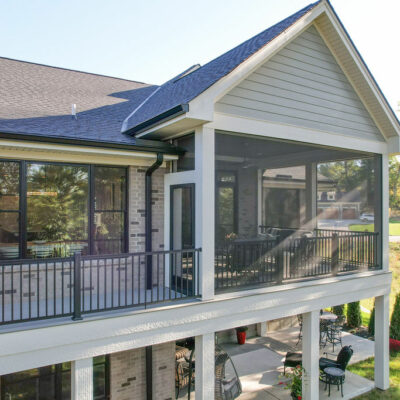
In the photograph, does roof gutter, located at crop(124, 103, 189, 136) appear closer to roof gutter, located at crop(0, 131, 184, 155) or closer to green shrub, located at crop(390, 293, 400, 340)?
roof gutter, located at crop(0, 131, 184, 155)

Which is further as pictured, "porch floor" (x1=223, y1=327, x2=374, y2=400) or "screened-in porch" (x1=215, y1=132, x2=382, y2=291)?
"porch floor" (x1=223, y1=327, x2=374, y2=400)

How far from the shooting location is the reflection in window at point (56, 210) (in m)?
6.41

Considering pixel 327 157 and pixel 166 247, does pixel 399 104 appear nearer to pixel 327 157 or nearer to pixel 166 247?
pixel 327 157

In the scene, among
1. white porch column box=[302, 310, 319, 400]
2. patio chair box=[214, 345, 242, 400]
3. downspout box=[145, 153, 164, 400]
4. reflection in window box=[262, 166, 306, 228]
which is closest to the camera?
downspout box=[145, 153, 164, 400]

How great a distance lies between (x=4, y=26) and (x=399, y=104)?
3686 cm

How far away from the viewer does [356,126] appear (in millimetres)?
8430

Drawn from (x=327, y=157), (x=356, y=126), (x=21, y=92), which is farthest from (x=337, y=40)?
(x=21, y=92)

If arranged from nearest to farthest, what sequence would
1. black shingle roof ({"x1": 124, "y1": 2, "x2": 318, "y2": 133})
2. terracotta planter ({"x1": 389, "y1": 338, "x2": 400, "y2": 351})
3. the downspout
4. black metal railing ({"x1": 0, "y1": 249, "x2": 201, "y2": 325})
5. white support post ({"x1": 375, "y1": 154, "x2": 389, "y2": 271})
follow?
1. black metal railing ({"x1": 0, "y1": 249, "x2": 201, "y2": 325})
2. black shingle roof ({"x1": 124, "y1": 2, "x2": 318, "y2": 133})
3. the downspout
4. white support post ({"x1": 375, "y1": 154, "x2": 389, "y2": 271})
5. terracotta planter ({"x1": 389, "y1": 338, "x2": 400, "y2": 351})

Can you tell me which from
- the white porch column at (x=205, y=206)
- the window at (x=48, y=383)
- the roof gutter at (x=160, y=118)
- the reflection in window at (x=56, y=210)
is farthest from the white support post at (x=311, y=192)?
the window at (x=48, y=383)

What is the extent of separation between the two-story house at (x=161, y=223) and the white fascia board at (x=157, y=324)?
0.09ft

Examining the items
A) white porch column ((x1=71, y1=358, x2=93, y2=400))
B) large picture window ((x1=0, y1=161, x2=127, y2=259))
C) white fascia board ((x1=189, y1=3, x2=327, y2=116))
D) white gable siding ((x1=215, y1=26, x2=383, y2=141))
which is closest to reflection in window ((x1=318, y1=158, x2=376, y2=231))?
white gable siding ((x1=215, y1=26, x2=383, y2=141))

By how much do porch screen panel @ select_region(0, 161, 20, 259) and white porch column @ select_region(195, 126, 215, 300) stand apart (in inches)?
130

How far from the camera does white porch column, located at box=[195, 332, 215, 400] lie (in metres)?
6.05

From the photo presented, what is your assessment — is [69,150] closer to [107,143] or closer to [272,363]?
[107,143]
